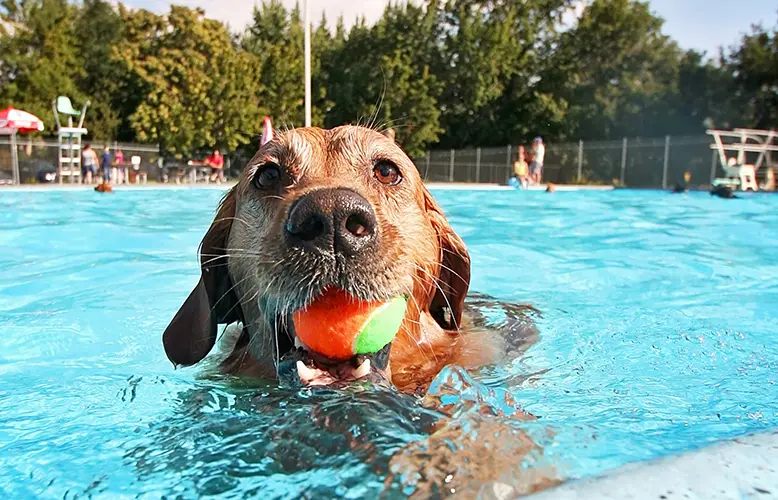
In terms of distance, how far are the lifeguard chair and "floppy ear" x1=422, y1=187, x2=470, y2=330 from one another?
22.8m

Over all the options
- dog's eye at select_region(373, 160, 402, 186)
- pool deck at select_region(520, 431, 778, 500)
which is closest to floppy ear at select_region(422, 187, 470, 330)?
dog's eye at select_region(373, 160, 402, 186)

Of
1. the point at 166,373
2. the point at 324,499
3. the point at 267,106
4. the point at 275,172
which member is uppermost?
the point at 267,106

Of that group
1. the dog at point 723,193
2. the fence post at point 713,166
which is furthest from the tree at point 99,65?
the dog at point 723,193

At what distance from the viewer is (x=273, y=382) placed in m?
3.06

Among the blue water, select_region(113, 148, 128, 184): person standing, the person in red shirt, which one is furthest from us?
the person in red shirt

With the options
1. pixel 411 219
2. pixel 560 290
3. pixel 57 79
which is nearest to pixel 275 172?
pixel 411 219

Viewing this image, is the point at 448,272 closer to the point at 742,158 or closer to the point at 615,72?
the point at 742,158

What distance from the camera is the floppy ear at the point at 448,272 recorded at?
3.80m

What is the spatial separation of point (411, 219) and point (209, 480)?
1.58 meters

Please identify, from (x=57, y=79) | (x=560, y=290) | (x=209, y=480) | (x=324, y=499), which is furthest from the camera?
(x=57, y=79)

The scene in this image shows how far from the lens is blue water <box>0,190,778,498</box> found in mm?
2111

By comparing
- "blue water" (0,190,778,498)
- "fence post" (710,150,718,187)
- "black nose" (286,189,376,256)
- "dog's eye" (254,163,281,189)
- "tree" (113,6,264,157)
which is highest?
"tree" (113,6,264,157)

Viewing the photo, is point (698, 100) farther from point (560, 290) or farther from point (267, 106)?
point (560, 290)

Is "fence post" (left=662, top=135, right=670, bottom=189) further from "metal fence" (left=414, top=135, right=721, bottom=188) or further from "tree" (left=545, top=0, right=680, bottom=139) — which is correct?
"tree" (left=545, top=0, right=680, bottom=139)
